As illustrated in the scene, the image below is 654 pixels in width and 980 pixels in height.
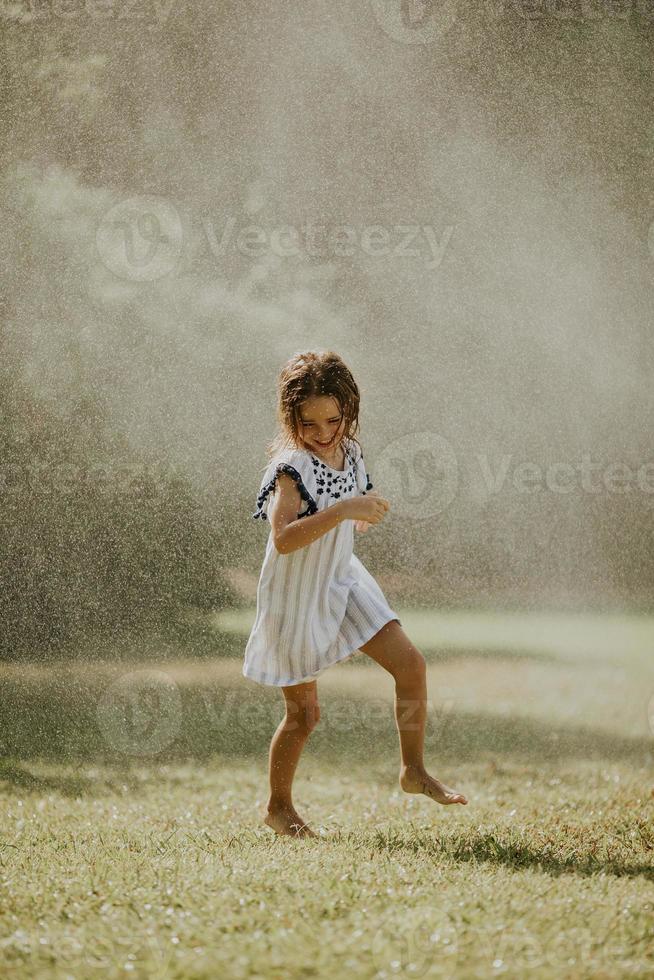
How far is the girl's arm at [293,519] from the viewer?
277cm

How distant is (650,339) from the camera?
4547 mm

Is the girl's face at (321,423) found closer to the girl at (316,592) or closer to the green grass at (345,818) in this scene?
the girl at (316,592)

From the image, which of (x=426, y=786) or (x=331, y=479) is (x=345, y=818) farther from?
(x=331, y=479)

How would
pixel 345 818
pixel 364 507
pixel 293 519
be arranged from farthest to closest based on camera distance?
pixel 345 818 < pixel 293 519 < pixel 364 507

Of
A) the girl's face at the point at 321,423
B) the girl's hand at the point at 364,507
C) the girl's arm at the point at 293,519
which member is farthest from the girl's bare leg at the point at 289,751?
the girl's face at the point at 321,423

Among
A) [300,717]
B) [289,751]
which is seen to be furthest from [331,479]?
[289,751]

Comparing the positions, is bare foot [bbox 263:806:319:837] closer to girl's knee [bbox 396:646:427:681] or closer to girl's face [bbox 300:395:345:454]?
girl's knee [bbox 396:646:427:681]

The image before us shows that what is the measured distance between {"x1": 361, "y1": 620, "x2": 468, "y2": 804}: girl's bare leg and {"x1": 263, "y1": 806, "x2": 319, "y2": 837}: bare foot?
381 mm

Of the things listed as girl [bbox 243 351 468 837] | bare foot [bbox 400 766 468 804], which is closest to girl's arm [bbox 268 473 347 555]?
girl [bbox 243 351 468 837]

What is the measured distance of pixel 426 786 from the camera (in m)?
2.89

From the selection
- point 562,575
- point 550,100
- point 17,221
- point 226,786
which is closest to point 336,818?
point 226,786

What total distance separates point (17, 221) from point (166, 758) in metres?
2.35

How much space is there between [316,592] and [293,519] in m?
0.26

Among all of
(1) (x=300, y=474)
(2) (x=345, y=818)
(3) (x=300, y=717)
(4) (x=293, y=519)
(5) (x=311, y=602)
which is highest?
(1) (x=300, y=474)
